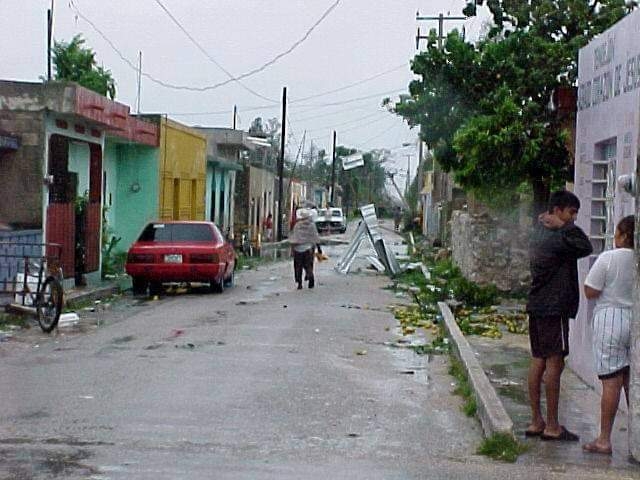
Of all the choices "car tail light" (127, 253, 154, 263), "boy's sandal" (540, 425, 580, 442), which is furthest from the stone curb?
"car tail light" (127, 253, 154, 263)

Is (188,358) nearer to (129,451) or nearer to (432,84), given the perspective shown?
(129,451)

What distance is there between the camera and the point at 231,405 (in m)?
10.2

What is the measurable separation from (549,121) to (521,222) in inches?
218

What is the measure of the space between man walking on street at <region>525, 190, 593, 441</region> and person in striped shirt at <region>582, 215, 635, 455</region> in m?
0.34

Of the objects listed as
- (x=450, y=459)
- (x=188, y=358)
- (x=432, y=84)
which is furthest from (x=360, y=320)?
(x=450, y=459)

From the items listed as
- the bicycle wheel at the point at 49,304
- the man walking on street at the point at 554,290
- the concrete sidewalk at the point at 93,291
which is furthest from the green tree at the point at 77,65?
the man walking on street at the point at 554,290

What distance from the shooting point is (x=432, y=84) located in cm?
1991

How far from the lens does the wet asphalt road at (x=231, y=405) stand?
788 centimetres

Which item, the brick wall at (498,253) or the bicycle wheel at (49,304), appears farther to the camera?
the brick wall at (498,253)

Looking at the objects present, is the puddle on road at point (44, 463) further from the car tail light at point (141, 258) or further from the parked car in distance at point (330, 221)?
the parked car in distance at point (330, 221)

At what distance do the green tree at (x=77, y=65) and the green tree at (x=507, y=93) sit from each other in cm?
2942

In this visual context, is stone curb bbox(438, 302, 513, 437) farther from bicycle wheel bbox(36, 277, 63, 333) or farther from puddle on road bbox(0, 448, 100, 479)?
bicycle wheel bbox(36, 277, 63, 333)

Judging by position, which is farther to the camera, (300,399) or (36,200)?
(36,200)

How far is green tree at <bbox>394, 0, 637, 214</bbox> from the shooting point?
18.3 metres
